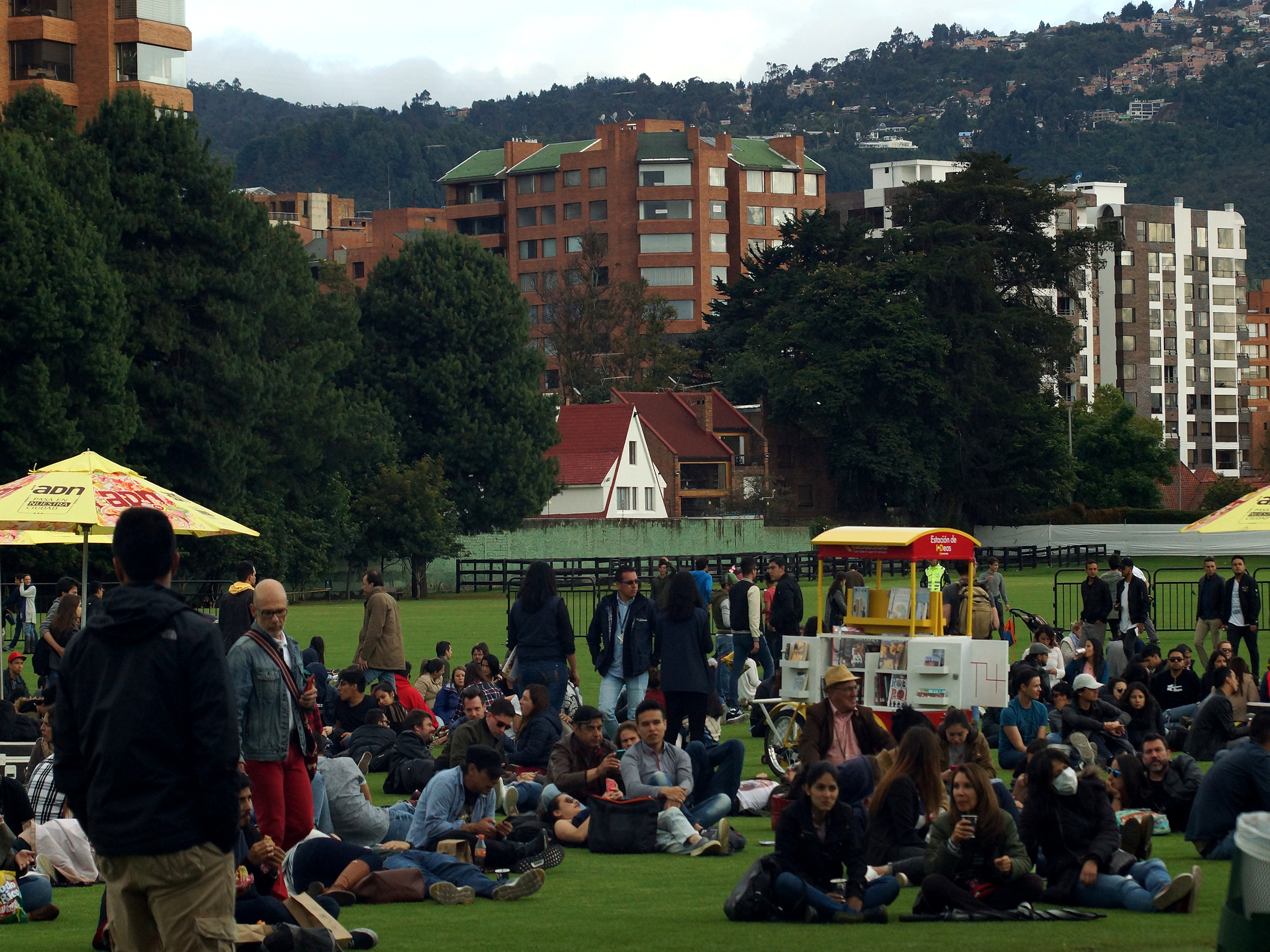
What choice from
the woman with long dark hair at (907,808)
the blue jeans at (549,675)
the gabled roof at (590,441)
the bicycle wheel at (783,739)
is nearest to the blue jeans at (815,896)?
the woman with long dark hair at (907,808)

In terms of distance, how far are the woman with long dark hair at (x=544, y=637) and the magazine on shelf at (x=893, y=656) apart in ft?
10.1

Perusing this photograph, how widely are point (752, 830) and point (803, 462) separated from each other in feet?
227

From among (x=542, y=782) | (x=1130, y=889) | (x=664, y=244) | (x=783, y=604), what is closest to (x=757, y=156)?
(x=664, y=244)

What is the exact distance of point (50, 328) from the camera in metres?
42.5

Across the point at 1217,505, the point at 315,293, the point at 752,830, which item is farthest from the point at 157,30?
the point at 752,830

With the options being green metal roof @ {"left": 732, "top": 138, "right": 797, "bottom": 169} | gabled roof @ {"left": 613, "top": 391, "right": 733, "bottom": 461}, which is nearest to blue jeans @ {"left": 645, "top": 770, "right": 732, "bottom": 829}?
gabled roof @ {"left": 613, "top": 391, "right": 733, "bottom": 461}

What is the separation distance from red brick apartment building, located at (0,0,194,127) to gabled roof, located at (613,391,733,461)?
93.0 feet

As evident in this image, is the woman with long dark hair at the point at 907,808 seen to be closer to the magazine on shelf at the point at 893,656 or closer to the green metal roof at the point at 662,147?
the magazine on shelf at the point at 893,656

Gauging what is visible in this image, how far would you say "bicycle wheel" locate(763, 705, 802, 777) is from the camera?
49.9 feet

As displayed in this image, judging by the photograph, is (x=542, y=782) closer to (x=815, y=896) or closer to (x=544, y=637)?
(x=544, y=637)

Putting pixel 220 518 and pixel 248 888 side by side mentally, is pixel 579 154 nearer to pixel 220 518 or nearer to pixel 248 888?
pixel 220 518

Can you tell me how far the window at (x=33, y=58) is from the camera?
62750mm

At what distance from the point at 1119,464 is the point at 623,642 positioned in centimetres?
7225

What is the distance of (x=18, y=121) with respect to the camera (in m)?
49.0
